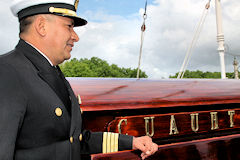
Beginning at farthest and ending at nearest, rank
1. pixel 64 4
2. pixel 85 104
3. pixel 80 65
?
pixel 80 65
pixel 85 104
pixel 64 4

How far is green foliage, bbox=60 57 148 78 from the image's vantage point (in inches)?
1281

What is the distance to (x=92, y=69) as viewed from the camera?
34906 millimetres

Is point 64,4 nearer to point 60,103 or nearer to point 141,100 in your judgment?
point 60,103

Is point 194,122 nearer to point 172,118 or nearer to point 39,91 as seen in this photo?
point 172,118

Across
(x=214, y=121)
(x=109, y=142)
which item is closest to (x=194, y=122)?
(x=214, y=121)

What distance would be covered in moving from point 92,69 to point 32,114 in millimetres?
34223

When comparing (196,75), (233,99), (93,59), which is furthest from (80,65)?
(233,99)

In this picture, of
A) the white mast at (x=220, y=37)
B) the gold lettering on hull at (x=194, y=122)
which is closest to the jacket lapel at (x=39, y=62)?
the gold lettering on hull at (x=194, y=122)

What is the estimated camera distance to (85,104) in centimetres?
140

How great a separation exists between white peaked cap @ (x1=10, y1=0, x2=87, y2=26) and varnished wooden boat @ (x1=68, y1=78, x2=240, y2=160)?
54 centimetres

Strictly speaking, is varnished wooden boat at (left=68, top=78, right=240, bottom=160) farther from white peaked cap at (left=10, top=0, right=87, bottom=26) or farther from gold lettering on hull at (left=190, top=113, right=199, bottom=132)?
white peaked cap at (left=10, top=0, right=87, bottom=26)

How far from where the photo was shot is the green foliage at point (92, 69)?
107 feet

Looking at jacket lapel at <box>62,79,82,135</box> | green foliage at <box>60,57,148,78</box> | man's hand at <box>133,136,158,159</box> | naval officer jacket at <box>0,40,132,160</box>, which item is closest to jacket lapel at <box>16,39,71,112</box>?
naval officer jacket at <box>0,40,132,160</box>

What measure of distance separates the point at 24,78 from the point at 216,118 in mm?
1513
